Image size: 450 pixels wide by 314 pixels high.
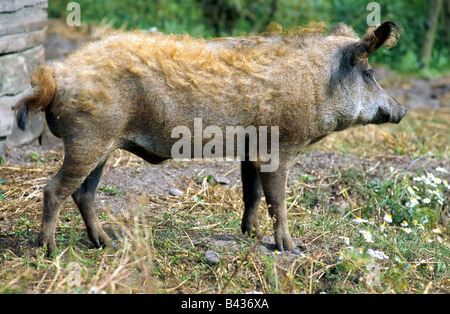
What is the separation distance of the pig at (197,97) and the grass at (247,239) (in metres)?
0.33

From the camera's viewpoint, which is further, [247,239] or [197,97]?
[247,239]

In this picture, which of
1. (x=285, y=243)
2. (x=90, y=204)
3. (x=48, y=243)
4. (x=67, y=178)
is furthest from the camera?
(x=285, y=243)

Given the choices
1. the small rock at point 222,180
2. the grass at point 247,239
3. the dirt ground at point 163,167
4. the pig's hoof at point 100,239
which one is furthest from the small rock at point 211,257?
the small rock at point 222,180

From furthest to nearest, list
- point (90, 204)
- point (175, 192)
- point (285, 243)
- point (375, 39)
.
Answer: point (175, 192), point (285, 243), point (90, 204), point (375, 39)

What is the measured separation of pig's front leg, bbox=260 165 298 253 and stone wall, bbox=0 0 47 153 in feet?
9.96

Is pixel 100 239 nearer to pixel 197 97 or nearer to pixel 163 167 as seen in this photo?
pixel 197 97

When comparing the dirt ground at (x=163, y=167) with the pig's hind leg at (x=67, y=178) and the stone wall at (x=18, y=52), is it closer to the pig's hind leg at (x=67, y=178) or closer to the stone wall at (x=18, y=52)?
the stone wall at (x=18, y=52)

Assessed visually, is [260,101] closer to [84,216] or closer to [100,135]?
[100,135]

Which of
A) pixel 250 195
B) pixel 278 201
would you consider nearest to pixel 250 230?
pixel 250 195

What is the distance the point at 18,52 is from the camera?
6.11m

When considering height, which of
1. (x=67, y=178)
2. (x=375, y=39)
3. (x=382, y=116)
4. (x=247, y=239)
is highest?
(x=375, y=39)

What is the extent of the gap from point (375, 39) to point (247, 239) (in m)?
1.92
